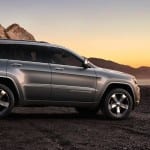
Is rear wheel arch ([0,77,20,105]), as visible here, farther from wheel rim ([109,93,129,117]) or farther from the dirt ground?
wheel rim ([109,93,129,117])

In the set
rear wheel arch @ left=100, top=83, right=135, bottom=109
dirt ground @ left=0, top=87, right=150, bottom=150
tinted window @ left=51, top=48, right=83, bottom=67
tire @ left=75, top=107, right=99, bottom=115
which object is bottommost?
dirt ground @ left=0, top=87, right=150, bottom=150

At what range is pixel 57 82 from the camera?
13.6 metres

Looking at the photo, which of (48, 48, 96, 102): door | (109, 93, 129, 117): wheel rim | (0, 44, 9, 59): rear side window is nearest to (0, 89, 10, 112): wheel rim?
(0, 44, 9, 59): rear side window

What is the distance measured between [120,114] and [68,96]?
4.49ft

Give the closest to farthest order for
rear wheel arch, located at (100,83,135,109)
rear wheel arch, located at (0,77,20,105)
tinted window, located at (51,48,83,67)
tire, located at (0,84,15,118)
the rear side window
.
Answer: tire, located at (0,84,15,118) → rear wheel arch, located at (0,77,20,105) → the rear side window → tinted window, located at (51,48,83,67) → rear wheel arch, located at (100,83,135,109)

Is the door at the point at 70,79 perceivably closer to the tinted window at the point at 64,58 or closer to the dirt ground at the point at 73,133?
the tinted window at the point at 64,58

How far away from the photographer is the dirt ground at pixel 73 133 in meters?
9.29

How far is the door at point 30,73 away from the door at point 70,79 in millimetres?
186

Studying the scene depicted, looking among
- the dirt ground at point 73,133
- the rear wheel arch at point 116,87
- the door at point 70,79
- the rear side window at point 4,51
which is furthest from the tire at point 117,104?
the rear side window at point 4,51

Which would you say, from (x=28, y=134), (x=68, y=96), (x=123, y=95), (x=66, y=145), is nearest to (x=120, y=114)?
(x=123, y=95)

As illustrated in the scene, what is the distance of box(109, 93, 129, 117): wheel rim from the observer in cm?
1427

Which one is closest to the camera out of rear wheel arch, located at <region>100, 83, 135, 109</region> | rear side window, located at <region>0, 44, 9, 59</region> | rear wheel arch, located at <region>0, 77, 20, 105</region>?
rear wheel arch, located at <region>0, 77, 20, 105</region>

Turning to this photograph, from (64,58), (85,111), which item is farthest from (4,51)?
(85,111)

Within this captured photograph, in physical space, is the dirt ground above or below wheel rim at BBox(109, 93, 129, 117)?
below
